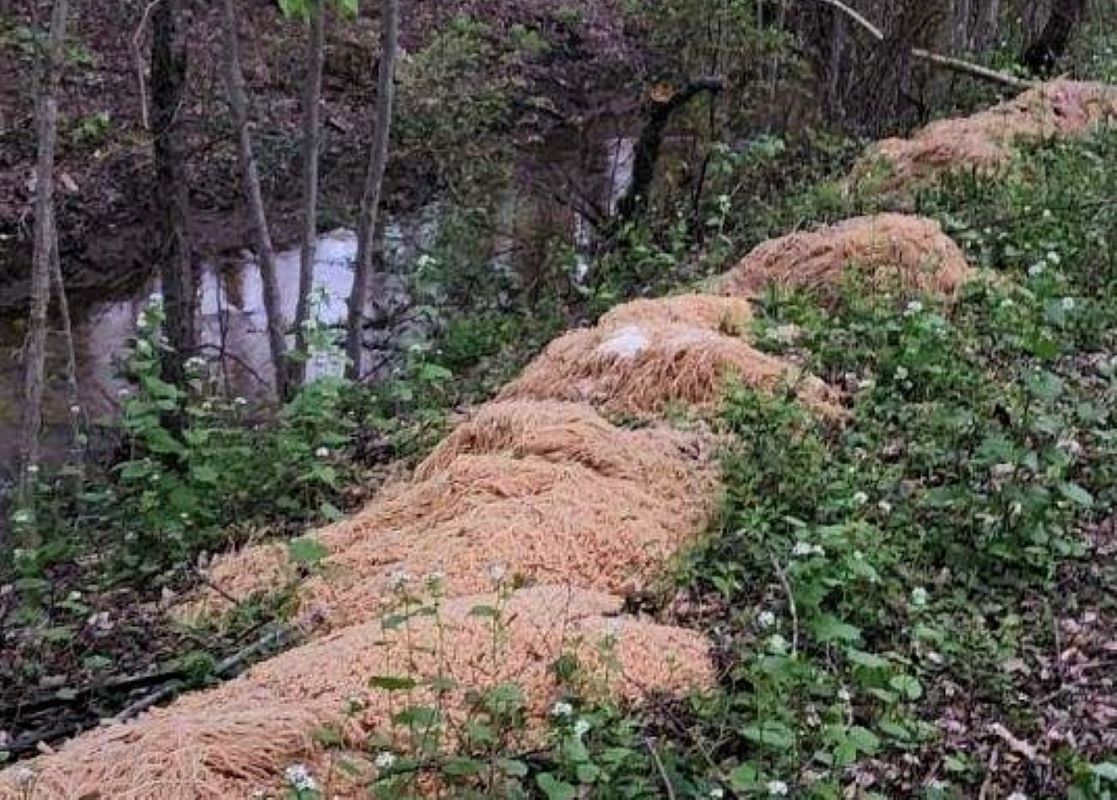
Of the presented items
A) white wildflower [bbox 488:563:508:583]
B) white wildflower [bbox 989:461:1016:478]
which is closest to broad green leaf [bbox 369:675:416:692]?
white wildflower [bbox 488:563:508:583]

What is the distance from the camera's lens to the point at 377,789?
304cm

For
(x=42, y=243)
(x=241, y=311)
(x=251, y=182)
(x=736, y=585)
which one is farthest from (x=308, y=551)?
(x=241, y=311)

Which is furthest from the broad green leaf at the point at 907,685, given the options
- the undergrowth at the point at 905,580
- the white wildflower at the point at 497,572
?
the white wildflower at the point at 497,572

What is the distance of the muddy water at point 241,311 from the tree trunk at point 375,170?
0.76 metres

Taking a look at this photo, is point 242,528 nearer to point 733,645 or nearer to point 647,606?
point 647,606

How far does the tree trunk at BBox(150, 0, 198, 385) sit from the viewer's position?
25.9 feet

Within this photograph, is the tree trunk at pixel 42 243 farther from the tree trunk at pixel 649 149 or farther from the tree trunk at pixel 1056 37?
the tree trunk at pixel 1056 37

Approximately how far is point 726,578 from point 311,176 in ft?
18.8

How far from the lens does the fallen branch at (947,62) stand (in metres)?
10.9

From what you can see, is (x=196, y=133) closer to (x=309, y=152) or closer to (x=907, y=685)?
(x=309, y=152)

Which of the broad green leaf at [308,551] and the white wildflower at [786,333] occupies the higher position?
the white wildflower at [786,333]

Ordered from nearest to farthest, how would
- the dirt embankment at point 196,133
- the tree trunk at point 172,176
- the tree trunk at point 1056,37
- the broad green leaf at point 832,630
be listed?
the broad green leaf at point 832,630 < the tree trunk at point 172,176 < the tree trunk at point 1056,37 < the dirt embankment at point 196,133

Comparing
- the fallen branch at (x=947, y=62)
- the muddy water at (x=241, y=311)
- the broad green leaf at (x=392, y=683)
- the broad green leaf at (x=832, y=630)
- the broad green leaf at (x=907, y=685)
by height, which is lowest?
the muddy water at (x=241, y=311)

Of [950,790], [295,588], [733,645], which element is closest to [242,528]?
[295,588]
